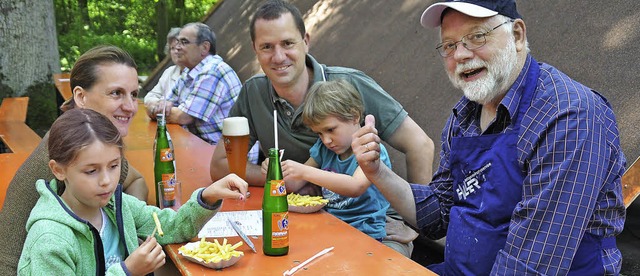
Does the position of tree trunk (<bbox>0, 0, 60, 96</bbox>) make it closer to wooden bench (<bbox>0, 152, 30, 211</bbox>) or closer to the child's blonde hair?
wooden bench (<bbox>0, 152, 30, 211</bbox>)

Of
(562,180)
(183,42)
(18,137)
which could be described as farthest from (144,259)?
(183,42)

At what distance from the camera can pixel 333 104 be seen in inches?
117

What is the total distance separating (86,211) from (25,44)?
277 inches

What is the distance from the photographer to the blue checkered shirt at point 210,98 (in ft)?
18.5

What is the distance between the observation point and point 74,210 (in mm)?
2336

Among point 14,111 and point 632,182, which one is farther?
point 14,111

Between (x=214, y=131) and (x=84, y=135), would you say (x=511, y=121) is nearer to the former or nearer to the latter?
(x=84, y=135)

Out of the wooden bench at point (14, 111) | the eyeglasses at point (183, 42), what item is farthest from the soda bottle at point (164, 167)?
the wooden bench at point (14, 111)

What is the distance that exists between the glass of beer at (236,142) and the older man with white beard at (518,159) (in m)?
0.84

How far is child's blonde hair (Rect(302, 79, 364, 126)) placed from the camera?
2.98m

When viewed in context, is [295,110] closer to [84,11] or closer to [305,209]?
[305,209]

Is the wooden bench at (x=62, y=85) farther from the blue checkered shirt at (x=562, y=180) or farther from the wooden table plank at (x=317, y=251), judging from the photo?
the blue checkered shirt at (x=562, y=180)

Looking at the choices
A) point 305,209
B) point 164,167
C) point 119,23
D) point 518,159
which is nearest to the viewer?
Result: point 518,159

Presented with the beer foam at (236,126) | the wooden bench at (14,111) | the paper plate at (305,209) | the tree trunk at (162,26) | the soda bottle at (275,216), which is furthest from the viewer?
the tree trunk at (162,26)
